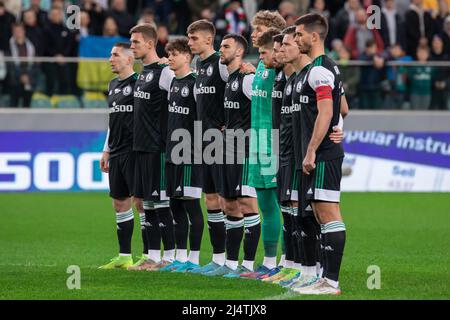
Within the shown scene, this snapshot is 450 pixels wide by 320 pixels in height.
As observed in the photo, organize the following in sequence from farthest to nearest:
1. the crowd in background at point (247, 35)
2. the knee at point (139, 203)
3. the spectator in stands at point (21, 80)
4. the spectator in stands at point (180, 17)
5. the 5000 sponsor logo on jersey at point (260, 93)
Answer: the spectator in stands at point (180, 17) < the crowd in background at point (247, 35) < the spectator in stands at point (21, 80) < the knee at point (139, 203) < the 5000 sponsor logo on jersey at point (260, 93)

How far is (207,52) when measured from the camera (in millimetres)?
10820

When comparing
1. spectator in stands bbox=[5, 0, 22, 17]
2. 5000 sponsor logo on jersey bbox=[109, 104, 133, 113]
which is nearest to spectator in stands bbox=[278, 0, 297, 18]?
spectator in stands bbox=[5, 0, 22, 17]

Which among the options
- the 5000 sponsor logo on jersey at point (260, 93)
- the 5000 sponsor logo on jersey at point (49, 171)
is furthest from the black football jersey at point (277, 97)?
the 5000 sponsor logo on jersey at point (49, 171)

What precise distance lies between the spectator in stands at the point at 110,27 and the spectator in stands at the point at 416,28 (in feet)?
19.7

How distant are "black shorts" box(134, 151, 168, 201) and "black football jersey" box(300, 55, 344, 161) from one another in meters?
2.38

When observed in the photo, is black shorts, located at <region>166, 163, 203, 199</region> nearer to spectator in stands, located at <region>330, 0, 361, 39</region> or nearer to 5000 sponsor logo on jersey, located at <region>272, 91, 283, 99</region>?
5000 sponsor logo on jersey, located at <region>272, 91, 283, 99</region>

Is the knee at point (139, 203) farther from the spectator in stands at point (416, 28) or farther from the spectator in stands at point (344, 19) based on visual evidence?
the spectator in stands at point (416, 28)

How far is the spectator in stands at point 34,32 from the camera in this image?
20250mm

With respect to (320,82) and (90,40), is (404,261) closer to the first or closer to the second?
(320,82)

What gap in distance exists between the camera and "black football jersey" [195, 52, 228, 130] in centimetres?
1068

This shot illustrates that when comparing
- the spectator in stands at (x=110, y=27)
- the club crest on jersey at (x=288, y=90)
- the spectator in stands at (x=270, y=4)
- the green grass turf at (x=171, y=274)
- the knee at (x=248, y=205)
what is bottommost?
the green grass turf at (x=171, y=274)
